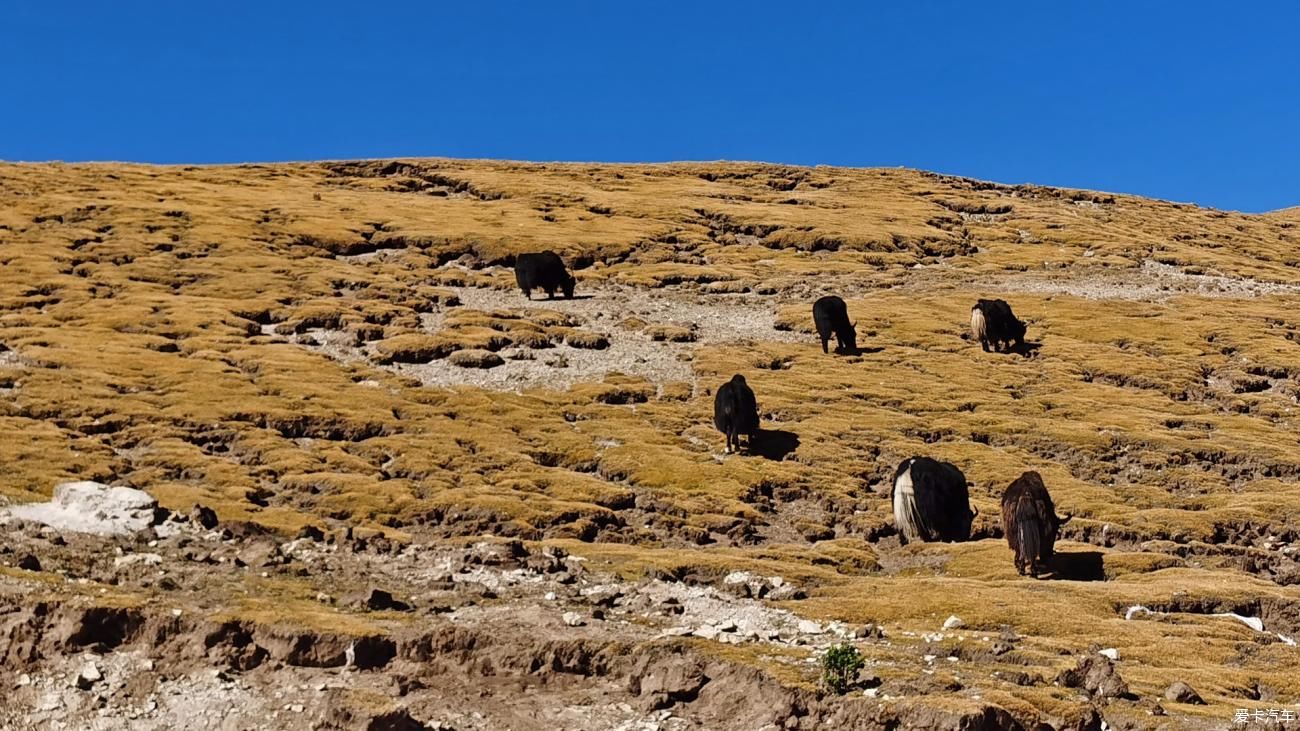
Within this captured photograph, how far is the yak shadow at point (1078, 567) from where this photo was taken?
25.2 m

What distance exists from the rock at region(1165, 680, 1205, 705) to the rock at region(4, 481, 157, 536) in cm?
1617

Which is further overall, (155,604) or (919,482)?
(919,482)

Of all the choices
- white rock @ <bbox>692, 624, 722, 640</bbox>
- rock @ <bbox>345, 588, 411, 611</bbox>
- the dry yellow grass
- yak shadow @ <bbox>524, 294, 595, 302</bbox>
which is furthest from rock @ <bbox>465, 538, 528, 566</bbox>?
yak shadow @ <bbox>524, 294, 595, 302</bbox>

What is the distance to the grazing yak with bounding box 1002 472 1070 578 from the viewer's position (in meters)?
24.4

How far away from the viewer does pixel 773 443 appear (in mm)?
38812

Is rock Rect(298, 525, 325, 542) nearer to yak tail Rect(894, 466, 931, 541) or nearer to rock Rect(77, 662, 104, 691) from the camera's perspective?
rock Rect(77, 662, 104, 691)

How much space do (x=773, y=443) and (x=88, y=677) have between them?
26752 mm

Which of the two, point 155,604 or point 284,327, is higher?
point 284,327

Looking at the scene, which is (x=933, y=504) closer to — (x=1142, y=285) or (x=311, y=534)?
(x=311, y=534)

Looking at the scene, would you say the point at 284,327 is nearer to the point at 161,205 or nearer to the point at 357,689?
the point at 161,205

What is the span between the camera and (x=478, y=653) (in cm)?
1579

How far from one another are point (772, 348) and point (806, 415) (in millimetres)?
11574

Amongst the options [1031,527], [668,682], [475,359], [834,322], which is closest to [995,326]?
[834,322]

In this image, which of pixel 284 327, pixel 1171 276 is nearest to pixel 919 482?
pixel 284 327
